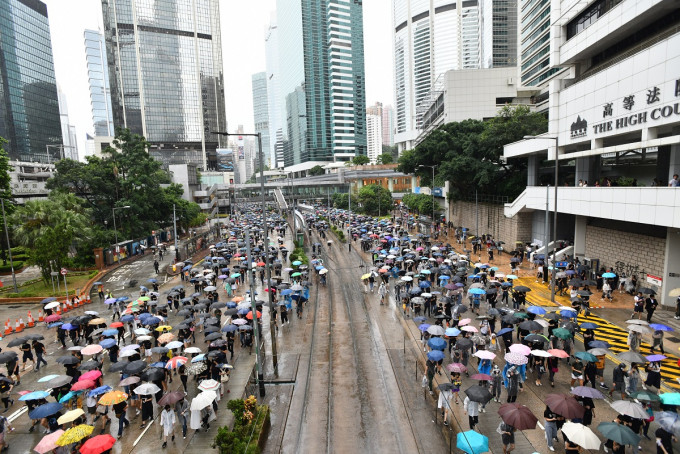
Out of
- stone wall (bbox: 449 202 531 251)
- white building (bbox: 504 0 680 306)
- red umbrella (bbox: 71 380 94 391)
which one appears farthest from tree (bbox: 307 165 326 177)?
red umbrella (bbox: 71 380 94 391)

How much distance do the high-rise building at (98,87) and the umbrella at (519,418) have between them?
21563cm

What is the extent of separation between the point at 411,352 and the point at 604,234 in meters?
19.5

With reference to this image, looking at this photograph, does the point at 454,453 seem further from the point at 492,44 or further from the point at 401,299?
the point at 492,44

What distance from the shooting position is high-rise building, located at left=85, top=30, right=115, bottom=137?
625ft

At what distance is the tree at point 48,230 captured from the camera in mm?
30453

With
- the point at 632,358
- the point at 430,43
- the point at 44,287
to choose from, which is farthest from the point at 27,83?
the point at 430,43

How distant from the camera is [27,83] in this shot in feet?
353

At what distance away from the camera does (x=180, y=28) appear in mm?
143750

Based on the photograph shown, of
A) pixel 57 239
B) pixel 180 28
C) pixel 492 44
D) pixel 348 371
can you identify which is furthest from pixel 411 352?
pixel 180 28

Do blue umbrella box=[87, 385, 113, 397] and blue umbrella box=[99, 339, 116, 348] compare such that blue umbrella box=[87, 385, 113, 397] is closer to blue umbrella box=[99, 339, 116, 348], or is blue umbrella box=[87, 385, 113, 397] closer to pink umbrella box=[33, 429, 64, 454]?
pink umbrella box=[33, 429, 64, 454]

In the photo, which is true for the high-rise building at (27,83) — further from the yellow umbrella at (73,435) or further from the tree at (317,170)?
the yellow umbrella at (73,435)

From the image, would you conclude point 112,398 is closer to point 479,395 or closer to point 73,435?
point 73,435

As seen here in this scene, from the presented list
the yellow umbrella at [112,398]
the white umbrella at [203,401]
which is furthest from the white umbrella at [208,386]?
the yellow umbrella at [112,398]

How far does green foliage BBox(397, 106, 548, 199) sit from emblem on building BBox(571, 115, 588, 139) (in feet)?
45.5
